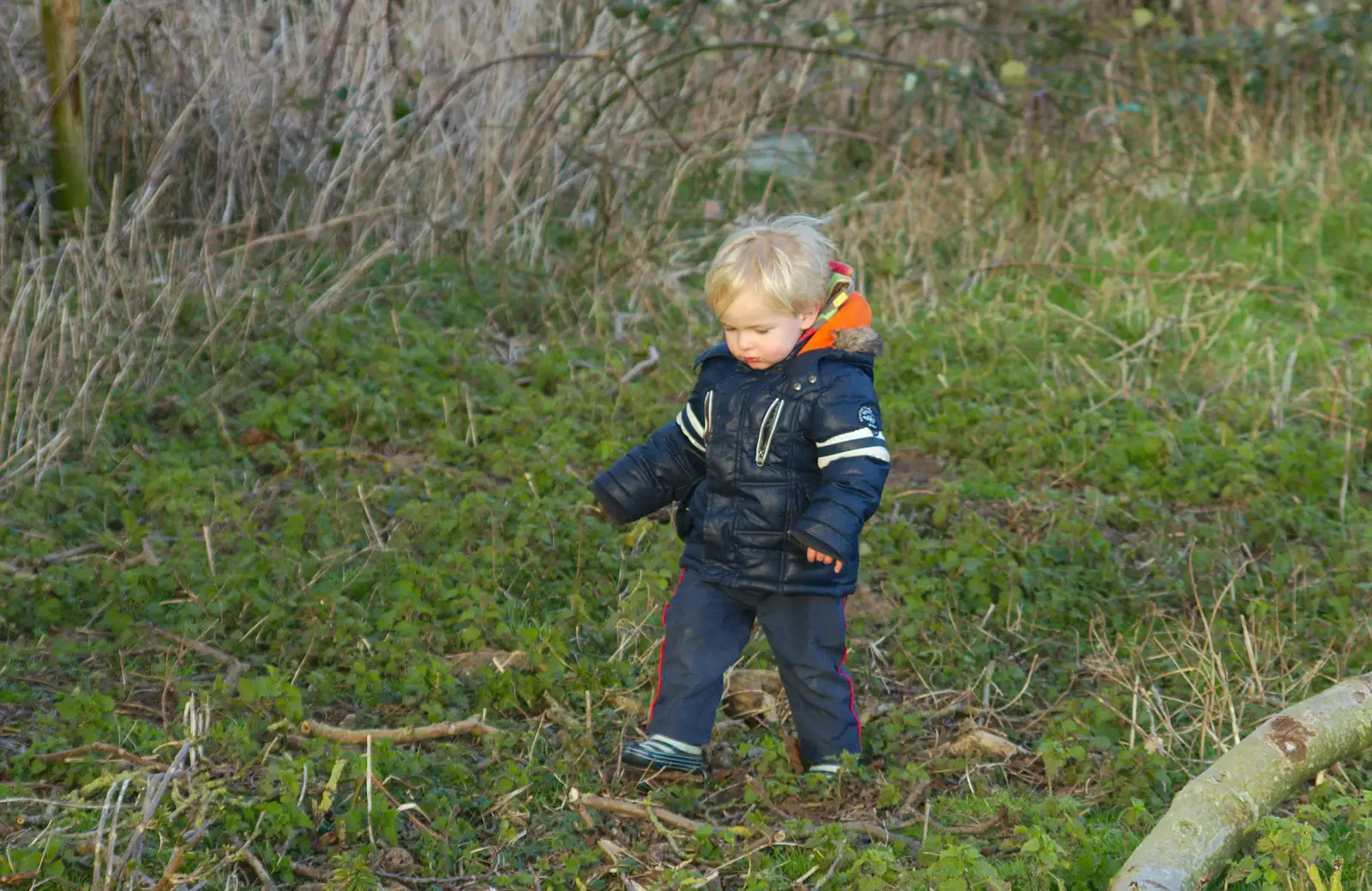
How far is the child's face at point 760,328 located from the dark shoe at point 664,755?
3.17 feet

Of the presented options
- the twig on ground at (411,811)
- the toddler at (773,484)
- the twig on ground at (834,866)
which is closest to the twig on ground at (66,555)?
the twig on ground at (411,811)

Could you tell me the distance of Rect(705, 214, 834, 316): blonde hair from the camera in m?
3.51

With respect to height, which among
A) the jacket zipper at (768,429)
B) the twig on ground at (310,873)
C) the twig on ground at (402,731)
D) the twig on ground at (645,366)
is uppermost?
the jacket zipper at (768,429)

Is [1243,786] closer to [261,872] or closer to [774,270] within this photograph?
[774,270]

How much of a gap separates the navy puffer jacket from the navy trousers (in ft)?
0.26

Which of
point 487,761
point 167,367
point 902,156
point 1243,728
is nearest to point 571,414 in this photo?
point 167,367

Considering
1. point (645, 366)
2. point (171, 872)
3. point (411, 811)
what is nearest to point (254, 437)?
point (645, 366)

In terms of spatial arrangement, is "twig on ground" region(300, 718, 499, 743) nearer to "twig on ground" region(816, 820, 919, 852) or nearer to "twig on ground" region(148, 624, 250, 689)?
"twig on ground" region(148, 624, 250, 689)

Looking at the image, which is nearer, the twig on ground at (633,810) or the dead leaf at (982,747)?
the twig on ground at (633,810)

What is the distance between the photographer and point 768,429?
3.63m

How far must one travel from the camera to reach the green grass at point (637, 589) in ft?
10.7

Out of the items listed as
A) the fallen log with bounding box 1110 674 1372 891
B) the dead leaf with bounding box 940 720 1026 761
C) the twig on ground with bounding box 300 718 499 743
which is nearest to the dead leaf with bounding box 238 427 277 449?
the twig on ground with bounding box 300 718 499 743

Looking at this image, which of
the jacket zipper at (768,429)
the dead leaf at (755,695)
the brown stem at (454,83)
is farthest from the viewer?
the brown stem at (454,83)

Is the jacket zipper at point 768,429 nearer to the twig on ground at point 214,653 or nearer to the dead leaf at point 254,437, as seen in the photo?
the twig on ground at point 214,653
